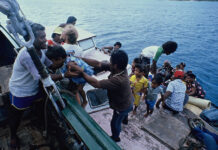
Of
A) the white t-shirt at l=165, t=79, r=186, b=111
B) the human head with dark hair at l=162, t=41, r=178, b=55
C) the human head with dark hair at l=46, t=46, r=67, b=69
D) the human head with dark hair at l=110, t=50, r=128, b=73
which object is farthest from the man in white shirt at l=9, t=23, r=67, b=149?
the human head with dark hair at l=162, t=41, r=178, b=55

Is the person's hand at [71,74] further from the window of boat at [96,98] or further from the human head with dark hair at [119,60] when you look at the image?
the window of boat at [96,98]

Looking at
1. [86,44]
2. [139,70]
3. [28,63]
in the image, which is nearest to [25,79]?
[28,63]

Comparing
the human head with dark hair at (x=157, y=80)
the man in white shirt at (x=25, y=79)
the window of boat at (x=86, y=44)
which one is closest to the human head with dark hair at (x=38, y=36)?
the man in white shirt at (x=25, y=79)

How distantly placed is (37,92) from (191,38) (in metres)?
24.5

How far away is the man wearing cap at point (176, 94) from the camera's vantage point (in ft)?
14.5

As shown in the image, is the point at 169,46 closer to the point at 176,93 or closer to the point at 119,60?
the point at 176,93

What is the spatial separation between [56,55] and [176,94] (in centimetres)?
390

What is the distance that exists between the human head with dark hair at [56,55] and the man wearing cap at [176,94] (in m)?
3.50

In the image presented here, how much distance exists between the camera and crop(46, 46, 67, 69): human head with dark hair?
2.13 meters

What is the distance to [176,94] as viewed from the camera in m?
4.46

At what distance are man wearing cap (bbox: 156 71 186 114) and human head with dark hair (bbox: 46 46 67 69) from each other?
3.50m

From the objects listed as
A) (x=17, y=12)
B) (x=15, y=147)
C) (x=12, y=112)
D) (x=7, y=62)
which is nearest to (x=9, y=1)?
(x=17, y=12)

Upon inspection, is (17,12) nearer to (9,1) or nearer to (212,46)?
(9,1)

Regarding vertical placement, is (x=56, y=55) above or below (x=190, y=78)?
above
